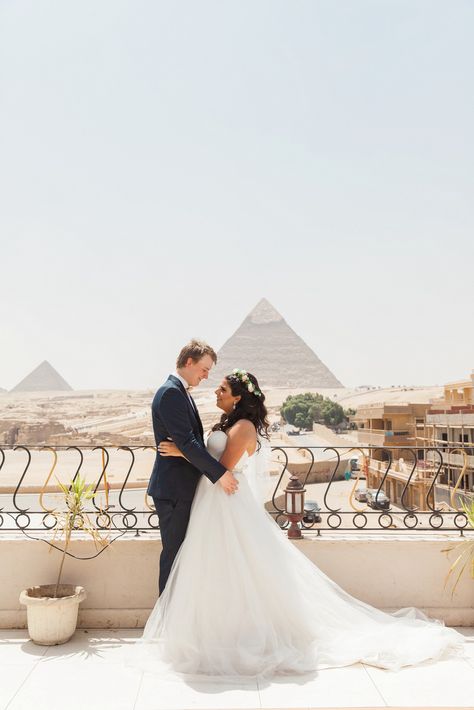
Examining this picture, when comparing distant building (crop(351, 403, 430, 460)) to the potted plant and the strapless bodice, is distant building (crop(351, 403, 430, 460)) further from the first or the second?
the strapless bodice

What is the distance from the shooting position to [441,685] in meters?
2.82

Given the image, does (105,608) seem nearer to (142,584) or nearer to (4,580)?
(142,584)

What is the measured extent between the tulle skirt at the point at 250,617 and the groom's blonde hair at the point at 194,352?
2.25 feet

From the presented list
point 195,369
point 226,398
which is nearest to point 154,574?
point 226,398

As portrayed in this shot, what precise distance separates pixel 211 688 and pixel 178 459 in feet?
3.67

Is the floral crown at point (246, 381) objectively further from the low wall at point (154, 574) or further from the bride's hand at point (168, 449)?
the low wall at point (154, 574)

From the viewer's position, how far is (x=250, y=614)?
10.1ft

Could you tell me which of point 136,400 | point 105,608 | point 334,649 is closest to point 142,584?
point 105,608

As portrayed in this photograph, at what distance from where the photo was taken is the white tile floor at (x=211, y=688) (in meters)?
2.66

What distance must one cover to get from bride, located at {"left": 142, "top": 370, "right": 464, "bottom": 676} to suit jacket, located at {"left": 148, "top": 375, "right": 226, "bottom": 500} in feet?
0.25

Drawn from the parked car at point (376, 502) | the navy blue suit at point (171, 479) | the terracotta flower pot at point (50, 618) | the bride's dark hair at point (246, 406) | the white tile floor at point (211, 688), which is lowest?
the white tile floor at point (211, 688)

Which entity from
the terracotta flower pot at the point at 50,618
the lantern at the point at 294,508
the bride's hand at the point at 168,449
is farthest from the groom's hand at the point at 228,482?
the terracotta flower pot at the point at 50,618

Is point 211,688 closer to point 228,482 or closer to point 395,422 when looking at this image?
point 228,482

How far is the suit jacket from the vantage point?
3.13 meters
